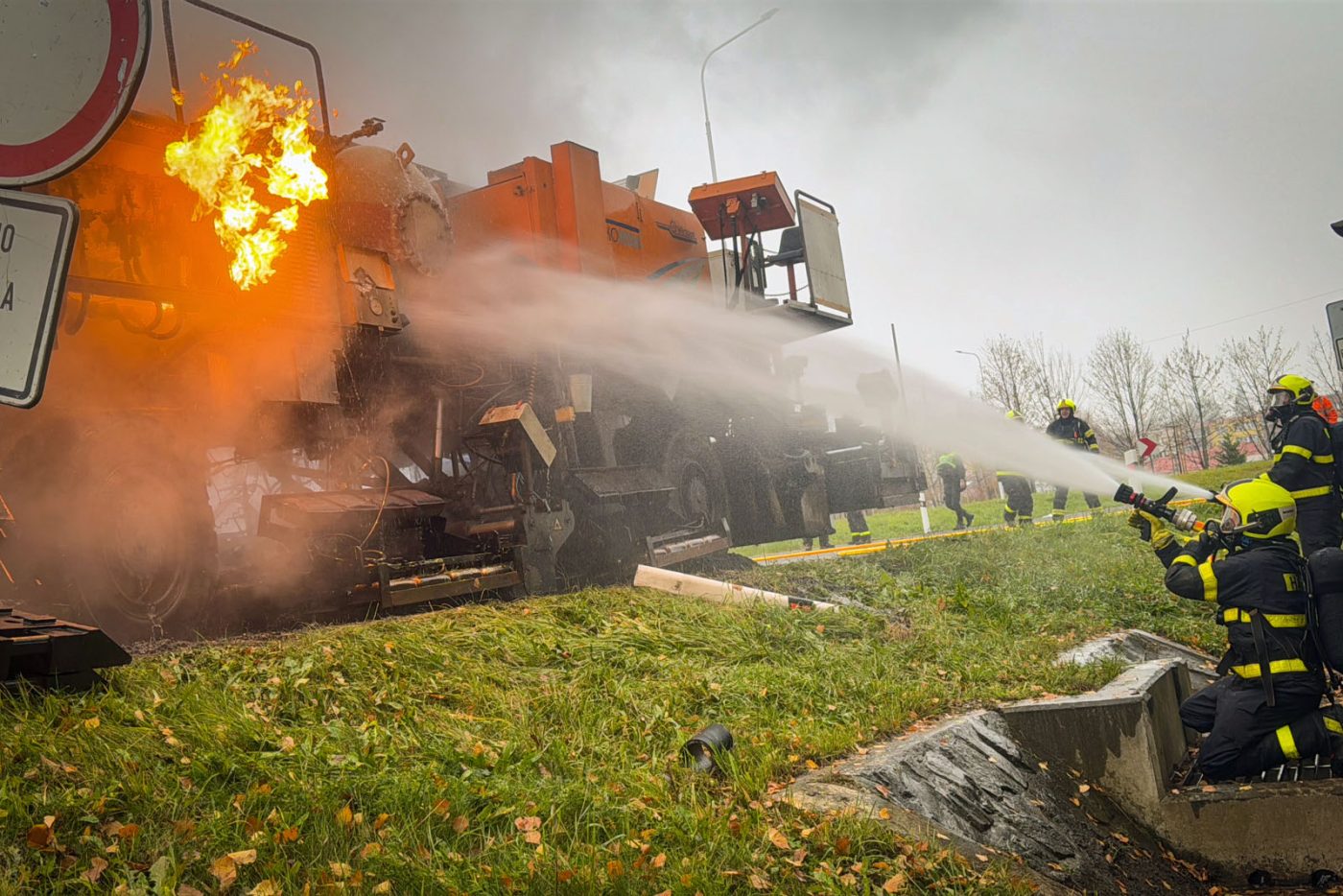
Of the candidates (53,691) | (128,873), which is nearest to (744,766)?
(128,873)

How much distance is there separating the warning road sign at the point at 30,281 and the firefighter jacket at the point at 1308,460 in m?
8.67

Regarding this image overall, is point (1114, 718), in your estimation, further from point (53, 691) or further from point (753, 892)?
point (53, 691)

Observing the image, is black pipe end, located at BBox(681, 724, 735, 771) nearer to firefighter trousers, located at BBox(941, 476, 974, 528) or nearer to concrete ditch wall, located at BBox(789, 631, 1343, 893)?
concrete ditch wall, located at BBox(789, 631, 1343, 893)

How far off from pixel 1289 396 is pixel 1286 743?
4.10 m

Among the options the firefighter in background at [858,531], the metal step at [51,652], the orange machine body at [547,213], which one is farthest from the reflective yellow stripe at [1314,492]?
the firefighter in background at [858,531]

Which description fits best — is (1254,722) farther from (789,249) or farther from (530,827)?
(789,249)

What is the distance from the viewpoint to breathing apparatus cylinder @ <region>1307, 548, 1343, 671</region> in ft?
16.9

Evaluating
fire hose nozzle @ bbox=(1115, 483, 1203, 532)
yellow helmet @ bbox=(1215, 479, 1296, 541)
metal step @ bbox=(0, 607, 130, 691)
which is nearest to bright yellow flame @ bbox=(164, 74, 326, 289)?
metal step @ bbox=(0, 607, 130, 691)

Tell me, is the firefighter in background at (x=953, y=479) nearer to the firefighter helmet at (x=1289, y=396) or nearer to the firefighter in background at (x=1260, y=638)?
the firefighter helmet at (x=1289, y=396)

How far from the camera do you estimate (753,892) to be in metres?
3.36

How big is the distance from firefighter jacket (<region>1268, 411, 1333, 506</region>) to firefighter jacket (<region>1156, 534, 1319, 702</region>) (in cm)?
312

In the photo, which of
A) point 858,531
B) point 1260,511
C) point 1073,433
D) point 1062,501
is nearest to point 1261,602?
point 1260,511

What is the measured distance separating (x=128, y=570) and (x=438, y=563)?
1921 mm

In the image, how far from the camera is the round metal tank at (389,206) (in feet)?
22.5
